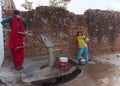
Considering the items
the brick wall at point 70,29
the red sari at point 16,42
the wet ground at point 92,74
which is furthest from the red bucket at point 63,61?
the brick wall at point 70,29

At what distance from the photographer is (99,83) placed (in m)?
6.50

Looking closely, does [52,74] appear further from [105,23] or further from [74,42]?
[105,23]

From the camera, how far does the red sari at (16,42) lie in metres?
6.96

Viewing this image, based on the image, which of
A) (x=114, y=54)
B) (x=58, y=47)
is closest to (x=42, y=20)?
(x=58, y=47)

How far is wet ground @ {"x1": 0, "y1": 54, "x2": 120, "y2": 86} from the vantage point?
643 centimetres

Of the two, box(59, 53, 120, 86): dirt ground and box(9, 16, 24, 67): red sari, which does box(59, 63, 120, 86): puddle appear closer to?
box(59, 53, 120, 86): dirt ground

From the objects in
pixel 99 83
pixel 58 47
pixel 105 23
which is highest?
pixel 105 23

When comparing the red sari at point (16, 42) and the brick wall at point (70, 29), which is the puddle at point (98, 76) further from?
the red sari at point (16, 42)

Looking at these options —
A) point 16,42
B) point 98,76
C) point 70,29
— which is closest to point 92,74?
point 98,76

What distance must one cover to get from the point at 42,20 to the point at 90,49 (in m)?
2.07

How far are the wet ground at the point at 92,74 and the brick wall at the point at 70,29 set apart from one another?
74cm

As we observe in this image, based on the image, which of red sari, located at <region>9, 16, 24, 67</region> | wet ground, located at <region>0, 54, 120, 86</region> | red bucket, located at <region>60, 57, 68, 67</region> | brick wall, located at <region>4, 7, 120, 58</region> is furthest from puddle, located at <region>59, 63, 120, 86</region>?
red sari, located at <region>9, 16, 24, 67</region>

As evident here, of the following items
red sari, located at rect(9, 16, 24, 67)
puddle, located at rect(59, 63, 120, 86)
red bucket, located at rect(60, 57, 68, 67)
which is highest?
red sari, located at rect(9, 16, 24, 67)

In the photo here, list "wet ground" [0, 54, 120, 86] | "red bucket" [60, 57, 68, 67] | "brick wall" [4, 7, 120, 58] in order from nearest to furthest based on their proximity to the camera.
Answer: "wet ground" [0, 54, 120, 86], "red bucket" [60, 57, 68, 67], "brick wall" [4, 7, 120, 58]
